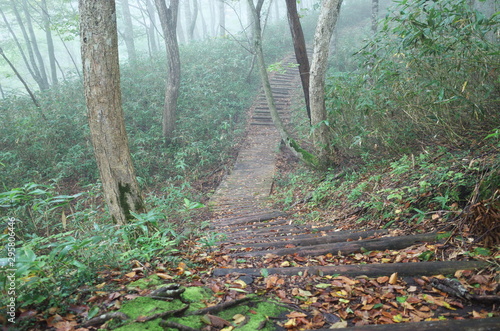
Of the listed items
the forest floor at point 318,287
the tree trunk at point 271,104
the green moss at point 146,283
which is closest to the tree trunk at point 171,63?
the tree trunk at point 271,104

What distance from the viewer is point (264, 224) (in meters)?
5.15

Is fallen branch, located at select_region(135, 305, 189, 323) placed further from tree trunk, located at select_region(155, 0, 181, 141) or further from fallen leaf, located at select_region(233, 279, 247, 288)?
tree trunk, located at select_region(155, 0, 181, 141)

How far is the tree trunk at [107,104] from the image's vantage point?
3803 mm

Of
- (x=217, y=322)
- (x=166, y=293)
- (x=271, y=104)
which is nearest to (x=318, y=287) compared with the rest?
(x=217, y=322)

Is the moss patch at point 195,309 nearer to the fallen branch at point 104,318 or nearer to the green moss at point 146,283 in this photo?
the fallen branch at point 104,318

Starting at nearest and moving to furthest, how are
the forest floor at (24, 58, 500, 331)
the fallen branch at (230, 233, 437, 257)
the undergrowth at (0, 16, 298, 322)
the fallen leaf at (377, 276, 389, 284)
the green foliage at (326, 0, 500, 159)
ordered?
the forest floor at (24, 58, 500, 331) → the fallen leaf at (377, 276, 389, 284) → the fallen branch at (230, 233, 437, 257) → the green foliage at (326, 0, 500, 159) → the undergrowth at (0, 16, 298, 322)

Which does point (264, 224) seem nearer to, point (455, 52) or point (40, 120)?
point (455, 52)

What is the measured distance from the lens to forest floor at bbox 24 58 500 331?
1682 mm

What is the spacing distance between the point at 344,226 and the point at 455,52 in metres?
3.46

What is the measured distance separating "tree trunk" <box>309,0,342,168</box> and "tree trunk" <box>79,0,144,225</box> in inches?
161

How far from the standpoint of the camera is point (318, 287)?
2193mm

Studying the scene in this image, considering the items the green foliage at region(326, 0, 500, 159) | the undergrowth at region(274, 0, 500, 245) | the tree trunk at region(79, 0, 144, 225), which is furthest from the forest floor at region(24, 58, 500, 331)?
the green foliage at region(326, 0, 500, 159)

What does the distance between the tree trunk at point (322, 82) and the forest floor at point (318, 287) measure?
12.2ft

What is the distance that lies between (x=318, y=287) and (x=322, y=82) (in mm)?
5322
